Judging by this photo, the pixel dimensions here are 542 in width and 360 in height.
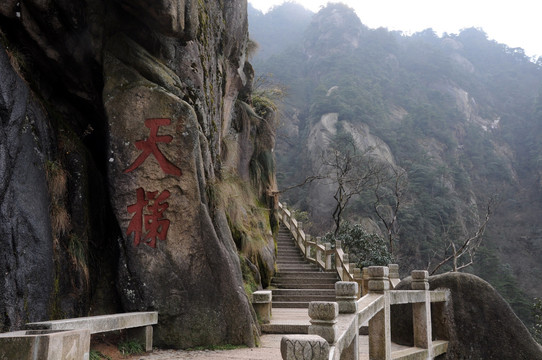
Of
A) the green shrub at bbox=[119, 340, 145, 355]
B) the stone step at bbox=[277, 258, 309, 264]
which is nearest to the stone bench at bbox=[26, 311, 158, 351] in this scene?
the green shrub at bbox=[119, 340, 145, 355]

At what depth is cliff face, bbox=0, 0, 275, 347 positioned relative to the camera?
14.8 feet

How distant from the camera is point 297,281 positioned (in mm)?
10914

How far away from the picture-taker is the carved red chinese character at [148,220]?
16.8 ft

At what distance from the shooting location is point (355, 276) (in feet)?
34.2

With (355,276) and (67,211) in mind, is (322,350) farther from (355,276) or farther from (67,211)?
(355,276)

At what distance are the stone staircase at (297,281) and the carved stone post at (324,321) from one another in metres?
6.88

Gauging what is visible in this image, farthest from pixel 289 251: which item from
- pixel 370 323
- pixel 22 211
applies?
pixel 22 211

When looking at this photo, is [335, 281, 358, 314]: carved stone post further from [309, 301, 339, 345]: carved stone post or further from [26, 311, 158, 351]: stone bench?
[26, 311, 158, 351]: stone bench

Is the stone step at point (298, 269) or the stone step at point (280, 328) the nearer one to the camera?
the stone step at point (280, 328)

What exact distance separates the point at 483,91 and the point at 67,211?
180ft

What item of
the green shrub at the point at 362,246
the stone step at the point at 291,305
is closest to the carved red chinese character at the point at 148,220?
the stone step at the point at 291,305

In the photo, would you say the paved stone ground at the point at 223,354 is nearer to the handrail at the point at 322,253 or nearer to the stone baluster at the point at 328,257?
the handrail at the point at 322,253

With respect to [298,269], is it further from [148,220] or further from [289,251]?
[148,220]

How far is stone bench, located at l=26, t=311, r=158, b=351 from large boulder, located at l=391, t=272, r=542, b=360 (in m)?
4.02
